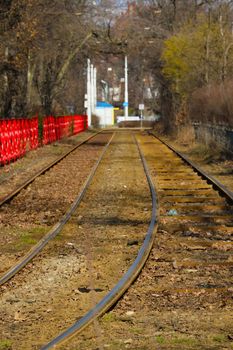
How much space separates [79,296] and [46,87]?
49.2 meters

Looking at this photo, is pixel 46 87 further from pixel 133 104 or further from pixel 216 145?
pixel 133 104

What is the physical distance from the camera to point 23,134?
1256 inches

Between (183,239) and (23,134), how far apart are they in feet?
70.7

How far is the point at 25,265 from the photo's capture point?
942cm

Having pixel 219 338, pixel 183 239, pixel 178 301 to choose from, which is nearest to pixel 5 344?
pixel 219 338

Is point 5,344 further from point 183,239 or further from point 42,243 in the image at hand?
point 183,239

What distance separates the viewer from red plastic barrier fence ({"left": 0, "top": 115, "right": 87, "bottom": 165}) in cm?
2673

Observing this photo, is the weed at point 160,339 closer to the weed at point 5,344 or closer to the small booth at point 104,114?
the weed at point 5,344

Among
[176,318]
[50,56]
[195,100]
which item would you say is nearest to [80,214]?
[176,318]

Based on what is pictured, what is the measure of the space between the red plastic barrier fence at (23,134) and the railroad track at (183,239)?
26.7ft

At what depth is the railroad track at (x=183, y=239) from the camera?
772 centimetres

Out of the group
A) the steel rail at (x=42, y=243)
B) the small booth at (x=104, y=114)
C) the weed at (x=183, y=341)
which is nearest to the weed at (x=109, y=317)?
the weed at (x=183, y=341)

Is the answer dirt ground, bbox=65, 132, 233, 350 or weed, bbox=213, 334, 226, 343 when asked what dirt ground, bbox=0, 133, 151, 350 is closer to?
dirt ground, bbox=65, 132, 233, 350

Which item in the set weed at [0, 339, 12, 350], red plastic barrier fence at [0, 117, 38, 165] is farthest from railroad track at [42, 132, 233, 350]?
red plastic barrier fence at [0, 117, 38, 165]
